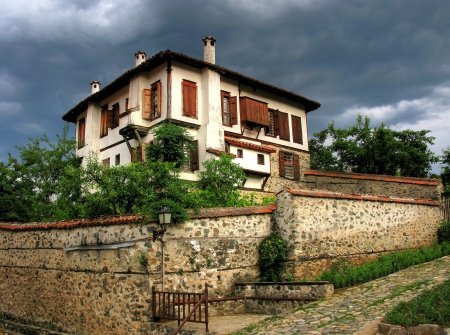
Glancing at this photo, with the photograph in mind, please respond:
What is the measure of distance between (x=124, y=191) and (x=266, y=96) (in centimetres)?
1357

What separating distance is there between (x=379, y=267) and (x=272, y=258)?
3.56 m

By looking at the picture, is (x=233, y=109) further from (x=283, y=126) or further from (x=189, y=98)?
(x=283, y=126)

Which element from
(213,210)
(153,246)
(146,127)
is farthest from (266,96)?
(153,246)

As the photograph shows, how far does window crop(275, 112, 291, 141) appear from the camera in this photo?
26469mm

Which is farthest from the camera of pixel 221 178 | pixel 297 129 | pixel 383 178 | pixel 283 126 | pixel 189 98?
pixel 297 129

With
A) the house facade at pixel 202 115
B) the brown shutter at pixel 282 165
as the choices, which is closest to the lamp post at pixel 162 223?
the house facade at pixel 202 115

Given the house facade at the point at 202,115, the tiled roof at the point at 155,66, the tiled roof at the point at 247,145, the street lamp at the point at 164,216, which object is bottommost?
the street lamp at the point at 164,216

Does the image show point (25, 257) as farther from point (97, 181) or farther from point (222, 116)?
point (222, 116)

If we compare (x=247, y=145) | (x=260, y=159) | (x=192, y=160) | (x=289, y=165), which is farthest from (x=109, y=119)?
(x=289, y=165)

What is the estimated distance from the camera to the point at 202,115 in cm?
2236

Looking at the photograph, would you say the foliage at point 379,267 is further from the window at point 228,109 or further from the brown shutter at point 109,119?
the brown shutter at point 109,119

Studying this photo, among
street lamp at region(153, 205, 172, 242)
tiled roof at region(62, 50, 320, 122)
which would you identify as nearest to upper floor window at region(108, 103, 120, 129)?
tiled roof at region(62, 50, 320, 122)

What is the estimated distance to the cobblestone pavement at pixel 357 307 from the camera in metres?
9.34

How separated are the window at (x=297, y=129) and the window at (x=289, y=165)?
1.15 metres
